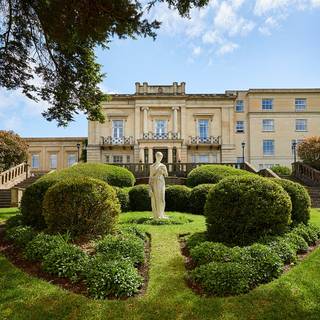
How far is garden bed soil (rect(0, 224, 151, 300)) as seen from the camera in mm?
7727

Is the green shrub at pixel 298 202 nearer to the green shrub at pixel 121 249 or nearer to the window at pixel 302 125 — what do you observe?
the green shrub at pixel 121 249

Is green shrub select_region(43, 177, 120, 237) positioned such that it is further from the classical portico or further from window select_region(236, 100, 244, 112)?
window select_region(236, 100, 244, 112)

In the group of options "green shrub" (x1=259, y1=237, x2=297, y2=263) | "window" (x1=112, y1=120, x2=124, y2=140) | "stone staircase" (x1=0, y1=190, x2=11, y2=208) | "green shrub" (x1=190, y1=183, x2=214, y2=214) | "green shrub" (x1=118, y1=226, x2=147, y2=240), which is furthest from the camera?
"window" (x1=112, y1=120, x2=124, y2=140)

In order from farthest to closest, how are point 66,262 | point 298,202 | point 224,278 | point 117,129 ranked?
point 117,129
point 298,202
point 66,262
point 224,278

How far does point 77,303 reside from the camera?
7.07 metres

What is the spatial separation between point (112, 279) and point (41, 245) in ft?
8.16

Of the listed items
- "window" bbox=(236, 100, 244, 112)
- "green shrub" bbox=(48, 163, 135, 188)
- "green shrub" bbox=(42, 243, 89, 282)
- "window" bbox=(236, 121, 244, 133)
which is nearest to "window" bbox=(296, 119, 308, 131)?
"window" bbox=(236, 121, 244, 133)

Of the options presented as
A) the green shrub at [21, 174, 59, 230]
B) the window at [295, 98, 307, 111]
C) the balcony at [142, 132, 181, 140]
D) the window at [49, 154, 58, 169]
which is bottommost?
the green shrub at [21, 174, 59, 230]

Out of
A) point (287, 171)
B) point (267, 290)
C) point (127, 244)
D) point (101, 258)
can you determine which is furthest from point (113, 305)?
point (287, 171)

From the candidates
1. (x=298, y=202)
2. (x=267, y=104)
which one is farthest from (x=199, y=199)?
(x=267, y=104)

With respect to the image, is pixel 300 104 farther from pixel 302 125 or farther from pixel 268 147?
pixel 268 147

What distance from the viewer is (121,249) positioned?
889 cm

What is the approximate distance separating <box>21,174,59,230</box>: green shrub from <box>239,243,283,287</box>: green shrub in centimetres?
603

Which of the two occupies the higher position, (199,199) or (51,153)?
(51,153)
